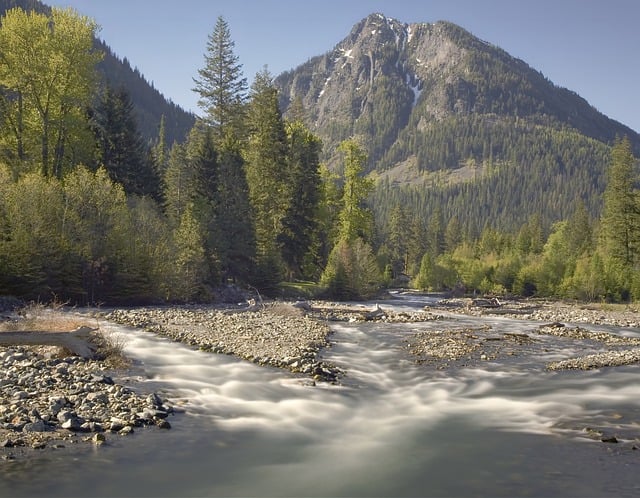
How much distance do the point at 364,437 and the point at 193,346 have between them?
1003 centimetres

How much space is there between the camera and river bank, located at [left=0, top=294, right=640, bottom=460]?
34.2 feet

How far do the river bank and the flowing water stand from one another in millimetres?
647

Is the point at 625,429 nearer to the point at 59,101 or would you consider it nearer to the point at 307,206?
the point at 59,101

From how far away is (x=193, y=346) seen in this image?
20.0 m

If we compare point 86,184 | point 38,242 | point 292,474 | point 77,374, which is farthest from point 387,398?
point 86,184

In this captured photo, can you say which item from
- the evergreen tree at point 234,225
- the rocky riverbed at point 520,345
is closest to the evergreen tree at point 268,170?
the evergreen tree at point 234,225

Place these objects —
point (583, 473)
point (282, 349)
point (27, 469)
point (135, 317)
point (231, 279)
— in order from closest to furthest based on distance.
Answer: point (27, 469) < point (583, 473) < point (282, 349) < point (135, 317) < point (231, 279)

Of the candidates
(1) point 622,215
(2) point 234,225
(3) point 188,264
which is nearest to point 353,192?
(2) point 234,225

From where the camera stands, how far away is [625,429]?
12008 mm

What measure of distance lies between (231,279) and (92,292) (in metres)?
13.9

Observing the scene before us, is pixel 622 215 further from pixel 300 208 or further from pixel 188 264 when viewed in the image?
pixel 188 264

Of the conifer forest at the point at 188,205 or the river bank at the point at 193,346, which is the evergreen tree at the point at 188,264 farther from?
the river bank at the point at 193,346

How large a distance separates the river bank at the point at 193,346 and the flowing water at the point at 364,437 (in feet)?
2.12

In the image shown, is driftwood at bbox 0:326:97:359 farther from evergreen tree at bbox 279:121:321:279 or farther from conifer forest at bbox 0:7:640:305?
evergreen tree at bbox 279:121:321:279
